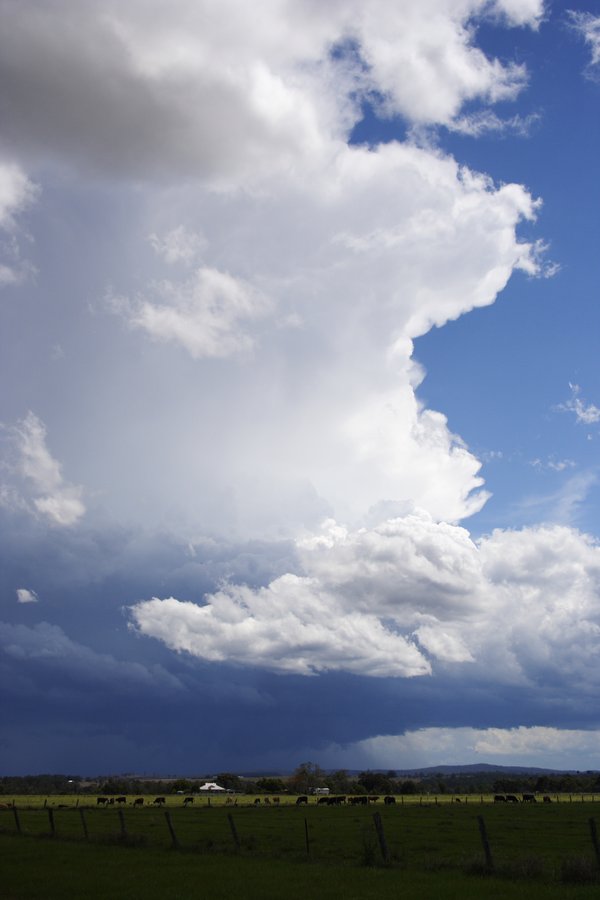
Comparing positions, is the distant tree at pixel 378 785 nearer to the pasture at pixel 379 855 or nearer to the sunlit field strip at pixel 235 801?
the sunlit field strip at pixel 235 801

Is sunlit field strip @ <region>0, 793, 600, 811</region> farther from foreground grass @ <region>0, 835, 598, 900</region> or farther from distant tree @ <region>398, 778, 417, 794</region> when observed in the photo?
foreground grass @ <region>0, 835, 598, 900</region>

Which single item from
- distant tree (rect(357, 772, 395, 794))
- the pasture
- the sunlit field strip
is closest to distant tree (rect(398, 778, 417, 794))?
distant tree (rect(357, 772, 395, 794))

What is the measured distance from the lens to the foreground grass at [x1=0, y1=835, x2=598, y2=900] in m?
21.5

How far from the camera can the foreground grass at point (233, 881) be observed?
21.5 meters

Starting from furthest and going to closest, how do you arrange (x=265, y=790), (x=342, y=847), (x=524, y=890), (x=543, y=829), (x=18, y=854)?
(x=265, y=790)
(x=543, y=829)
(x=342, y=847)
(x=18, y=854)
(x=524, y=890)

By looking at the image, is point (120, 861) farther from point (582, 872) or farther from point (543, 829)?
point (543, 829)

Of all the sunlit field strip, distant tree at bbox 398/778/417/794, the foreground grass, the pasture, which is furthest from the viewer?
distant tree at bbox 398/778/417/794

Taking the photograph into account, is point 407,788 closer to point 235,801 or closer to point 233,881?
point 235,801

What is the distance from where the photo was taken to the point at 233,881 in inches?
955

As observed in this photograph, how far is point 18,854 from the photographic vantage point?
34750mm

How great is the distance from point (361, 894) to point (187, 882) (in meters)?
6.01

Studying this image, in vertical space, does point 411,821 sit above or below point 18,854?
below

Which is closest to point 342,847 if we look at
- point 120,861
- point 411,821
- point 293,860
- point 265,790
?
point 293,860

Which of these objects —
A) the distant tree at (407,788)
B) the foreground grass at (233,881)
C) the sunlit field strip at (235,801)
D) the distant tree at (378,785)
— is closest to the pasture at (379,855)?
the foreground grass at (233,881)
